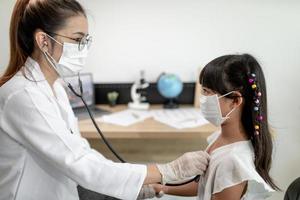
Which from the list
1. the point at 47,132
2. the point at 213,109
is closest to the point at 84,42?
the point at 47,132

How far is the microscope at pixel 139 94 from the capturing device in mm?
2145

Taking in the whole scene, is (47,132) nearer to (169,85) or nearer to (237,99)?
(237,99)

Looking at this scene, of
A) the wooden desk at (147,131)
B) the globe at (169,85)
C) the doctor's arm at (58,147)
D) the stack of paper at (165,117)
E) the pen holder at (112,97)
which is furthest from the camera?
the pen holder at (112,97)

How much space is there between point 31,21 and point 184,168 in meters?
0.73

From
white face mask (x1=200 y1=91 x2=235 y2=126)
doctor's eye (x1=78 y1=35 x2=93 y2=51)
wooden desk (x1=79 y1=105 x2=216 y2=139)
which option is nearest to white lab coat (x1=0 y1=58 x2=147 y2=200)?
doctor's eye (x1=78 y1=35 x2=93 y2=51)

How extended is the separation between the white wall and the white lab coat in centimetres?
113

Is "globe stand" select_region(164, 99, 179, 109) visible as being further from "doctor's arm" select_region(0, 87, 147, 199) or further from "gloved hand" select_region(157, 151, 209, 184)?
"doctor's arm" select_region(0, 87, 147, 199)

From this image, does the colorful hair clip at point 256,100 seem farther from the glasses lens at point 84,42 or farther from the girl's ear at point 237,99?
the glasses lens at point 84,42

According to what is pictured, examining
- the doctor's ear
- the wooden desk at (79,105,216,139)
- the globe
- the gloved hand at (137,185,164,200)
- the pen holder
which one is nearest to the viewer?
the doctor's ear

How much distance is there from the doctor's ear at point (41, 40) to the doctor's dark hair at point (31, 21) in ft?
0.06

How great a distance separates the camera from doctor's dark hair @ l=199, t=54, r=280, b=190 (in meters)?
1.09

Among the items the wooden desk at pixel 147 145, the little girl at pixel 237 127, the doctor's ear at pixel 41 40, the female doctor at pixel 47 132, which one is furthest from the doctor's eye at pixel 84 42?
the wooden desk at pixel 147 145

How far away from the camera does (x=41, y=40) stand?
1.09 m

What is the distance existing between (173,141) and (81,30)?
1.27 meters
